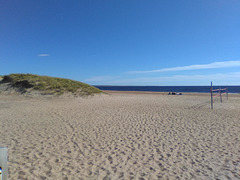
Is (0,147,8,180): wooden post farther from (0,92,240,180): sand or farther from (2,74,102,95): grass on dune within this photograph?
(2,74,102,95): grass on dune

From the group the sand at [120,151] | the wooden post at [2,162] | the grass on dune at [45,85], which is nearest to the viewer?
the wooden post at [2,162]

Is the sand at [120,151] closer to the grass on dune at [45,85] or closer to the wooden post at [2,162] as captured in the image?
the wooden post at [2,162]

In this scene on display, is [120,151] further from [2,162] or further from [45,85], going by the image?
[45,85]

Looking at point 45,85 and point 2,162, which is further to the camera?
point 45,85

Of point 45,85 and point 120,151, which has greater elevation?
point 45,85

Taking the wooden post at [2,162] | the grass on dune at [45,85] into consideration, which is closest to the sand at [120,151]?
the wooden post at [2,162]

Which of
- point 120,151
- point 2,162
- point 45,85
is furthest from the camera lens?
point 45,85

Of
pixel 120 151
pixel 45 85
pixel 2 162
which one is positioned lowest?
pixel 120 151

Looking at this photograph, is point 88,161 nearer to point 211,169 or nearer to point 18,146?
point 18,146

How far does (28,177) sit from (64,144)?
1856mm

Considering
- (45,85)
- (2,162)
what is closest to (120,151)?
(2,162)

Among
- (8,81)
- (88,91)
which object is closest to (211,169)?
(88,91)

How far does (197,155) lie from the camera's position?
15.4ft

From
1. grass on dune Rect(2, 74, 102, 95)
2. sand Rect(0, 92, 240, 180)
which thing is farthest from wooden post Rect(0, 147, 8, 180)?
grass on dune Rect(2, 74, 102, 95)
